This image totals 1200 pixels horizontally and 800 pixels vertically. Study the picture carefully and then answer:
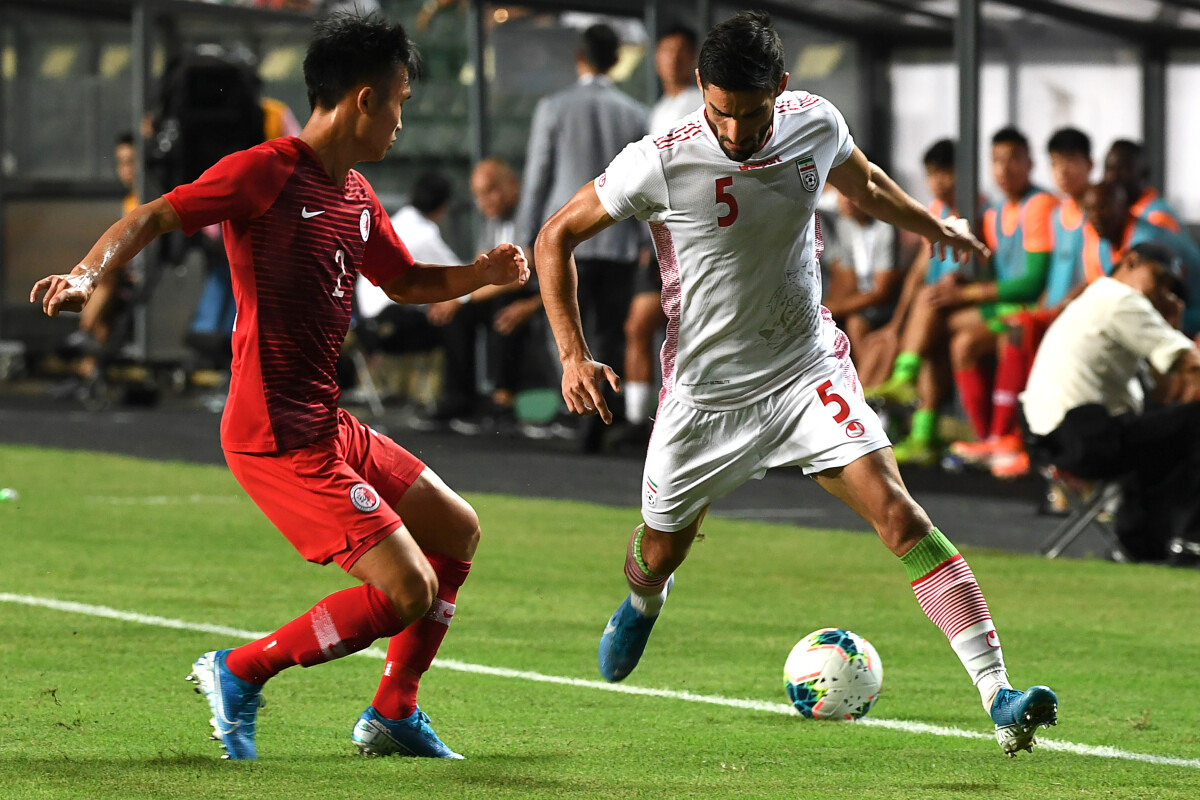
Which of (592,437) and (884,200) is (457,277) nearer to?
(884,200)

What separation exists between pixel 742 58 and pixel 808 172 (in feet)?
1.52

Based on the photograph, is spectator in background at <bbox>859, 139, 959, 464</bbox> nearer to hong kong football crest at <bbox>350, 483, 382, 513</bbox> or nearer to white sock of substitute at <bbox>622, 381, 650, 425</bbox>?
white sock of substitute at <bbox>622, 381, 650, 425</bbox>

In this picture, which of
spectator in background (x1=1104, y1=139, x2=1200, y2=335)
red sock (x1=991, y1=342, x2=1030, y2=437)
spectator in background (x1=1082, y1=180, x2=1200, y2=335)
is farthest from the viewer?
red sock (x1=991, y1=342, x2=1030, y2=437)

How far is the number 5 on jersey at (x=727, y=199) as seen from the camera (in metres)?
5.65

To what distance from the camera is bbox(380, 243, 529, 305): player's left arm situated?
18.0ft

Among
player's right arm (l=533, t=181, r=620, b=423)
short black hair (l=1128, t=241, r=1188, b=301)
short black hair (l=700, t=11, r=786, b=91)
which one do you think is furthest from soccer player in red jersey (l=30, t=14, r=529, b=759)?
short black hair (l=1128, t=241, r=1188, b=301)

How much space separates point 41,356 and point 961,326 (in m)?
11.0

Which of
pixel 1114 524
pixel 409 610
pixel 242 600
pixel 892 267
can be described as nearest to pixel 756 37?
pixel 409 610

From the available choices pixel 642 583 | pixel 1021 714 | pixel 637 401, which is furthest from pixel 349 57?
pixel 637 401

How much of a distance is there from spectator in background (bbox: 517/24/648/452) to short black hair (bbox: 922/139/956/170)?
6.47 feet

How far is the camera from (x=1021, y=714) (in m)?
5.08

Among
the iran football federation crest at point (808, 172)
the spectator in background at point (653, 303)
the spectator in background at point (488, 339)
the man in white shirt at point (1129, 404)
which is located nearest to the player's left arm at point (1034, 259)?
the spectator in background at point (653, 303)

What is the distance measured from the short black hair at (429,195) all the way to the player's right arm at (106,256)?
36.7 feet

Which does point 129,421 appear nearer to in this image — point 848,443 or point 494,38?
point 494,38
